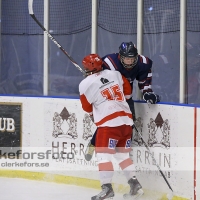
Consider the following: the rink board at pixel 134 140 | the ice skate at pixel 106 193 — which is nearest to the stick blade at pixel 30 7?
the rink board at pixel 134 140

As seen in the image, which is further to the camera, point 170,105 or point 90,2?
point 90,2

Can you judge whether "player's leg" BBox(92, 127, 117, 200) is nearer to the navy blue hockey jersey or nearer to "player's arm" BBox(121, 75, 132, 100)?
"player's arm" BBox(121, 75, 132, 100)

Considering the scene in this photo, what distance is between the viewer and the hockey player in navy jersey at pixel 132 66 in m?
5.09

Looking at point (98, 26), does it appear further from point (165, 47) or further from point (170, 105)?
point (170, 105)

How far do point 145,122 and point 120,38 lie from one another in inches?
41.0

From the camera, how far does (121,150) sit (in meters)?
5.14

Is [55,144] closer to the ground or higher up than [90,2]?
closer to the ground

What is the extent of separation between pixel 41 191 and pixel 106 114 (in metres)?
1.05

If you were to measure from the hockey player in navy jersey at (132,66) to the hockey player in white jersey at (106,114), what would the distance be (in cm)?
16

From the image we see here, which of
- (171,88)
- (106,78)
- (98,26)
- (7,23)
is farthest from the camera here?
(7,23)

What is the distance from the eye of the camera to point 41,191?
5.64 m

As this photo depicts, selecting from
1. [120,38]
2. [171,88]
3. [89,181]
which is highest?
[120,38]

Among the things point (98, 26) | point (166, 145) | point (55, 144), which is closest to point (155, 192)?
point (166, 145)

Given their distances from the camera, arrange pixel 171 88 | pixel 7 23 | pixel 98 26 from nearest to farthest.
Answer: pixel 171 88
pixel 98 26
pixel 7 23
